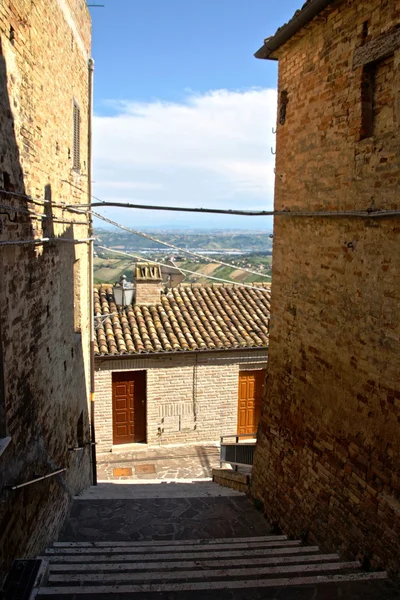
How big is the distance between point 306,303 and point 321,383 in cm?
103

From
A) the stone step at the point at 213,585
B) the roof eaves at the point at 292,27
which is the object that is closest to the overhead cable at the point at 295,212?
the roof eaves at the point at 292,27

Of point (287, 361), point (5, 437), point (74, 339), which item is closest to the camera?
point (5, 437)

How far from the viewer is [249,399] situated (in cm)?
1526

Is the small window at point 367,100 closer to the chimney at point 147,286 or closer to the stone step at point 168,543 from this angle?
the stone step at point 168,543

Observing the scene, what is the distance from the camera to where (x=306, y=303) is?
635 cm

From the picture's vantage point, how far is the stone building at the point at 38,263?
187 inches

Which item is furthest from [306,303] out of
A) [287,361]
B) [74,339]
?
[74,339]

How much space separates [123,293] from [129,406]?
3325 millimetres

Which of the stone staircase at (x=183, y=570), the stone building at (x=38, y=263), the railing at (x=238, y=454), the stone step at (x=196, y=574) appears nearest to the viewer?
the stone staircase at (x=183, y=570)

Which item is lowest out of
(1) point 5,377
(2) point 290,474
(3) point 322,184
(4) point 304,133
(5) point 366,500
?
(2) point 290,474

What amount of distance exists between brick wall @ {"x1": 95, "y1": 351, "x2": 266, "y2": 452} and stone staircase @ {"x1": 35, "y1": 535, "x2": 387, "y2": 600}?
820cm

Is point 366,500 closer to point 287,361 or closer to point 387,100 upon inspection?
point 287,361

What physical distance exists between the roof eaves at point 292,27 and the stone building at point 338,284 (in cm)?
2

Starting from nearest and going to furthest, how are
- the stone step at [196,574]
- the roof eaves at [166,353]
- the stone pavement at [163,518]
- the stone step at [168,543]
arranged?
the stone step at [196,574], the stone step at [168,543], the stone pavement at [163,518], the roof eaves at [166,353]
